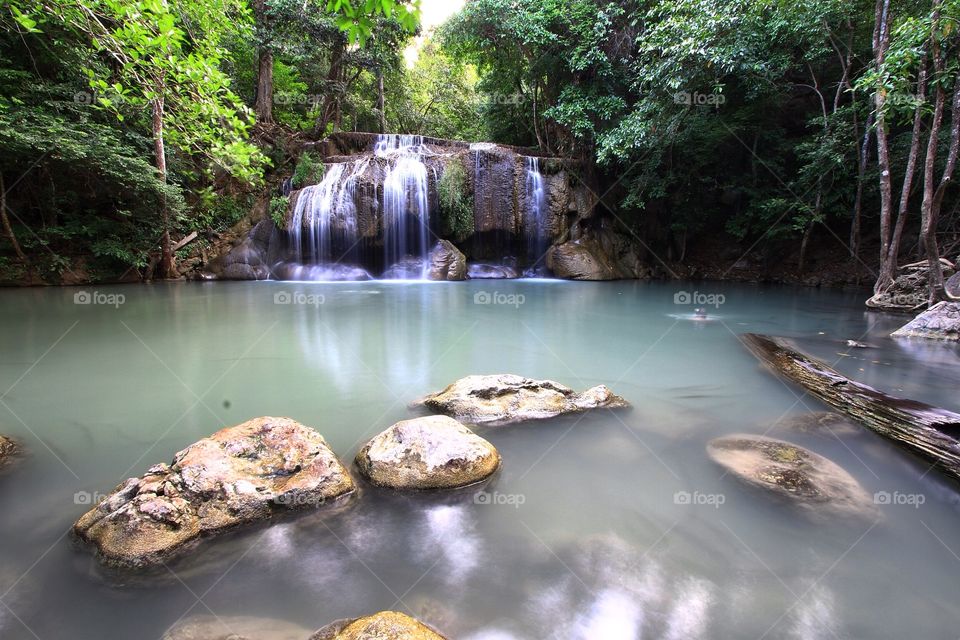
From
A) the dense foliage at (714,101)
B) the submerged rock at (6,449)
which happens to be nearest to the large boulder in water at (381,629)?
the submerged rock at (6,449)

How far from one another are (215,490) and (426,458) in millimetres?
1049

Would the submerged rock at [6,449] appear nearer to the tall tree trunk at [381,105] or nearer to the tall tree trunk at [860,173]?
the tall tree trunk at [860,173]

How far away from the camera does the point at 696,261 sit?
17594mm

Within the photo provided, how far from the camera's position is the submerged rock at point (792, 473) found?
2359 millimetres

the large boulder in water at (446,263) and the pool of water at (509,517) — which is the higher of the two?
the large boulder in water at (446,263)

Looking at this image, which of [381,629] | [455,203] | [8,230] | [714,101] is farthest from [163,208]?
[714,101]

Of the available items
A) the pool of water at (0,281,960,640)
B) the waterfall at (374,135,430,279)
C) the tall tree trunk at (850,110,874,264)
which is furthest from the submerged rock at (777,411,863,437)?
the waterfall at (374,135,430,279)

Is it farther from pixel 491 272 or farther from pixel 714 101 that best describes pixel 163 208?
pixel 714 101

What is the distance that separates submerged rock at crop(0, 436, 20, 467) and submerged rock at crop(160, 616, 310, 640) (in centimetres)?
202

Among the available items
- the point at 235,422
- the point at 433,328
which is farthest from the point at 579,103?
the point at 235,422

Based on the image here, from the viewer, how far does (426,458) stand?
8.31 ft

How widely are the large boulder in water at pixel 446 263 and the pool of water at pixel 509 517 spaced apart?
30.6 feet

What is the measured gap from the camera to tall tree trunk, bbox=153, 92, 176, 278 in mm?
10422

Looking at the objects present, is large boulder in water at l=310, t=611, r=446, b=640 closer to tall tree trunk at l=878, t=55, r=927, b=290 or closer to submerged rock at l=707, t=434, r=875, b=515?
submerged rock at l=707, t=434, r=875, b=515
